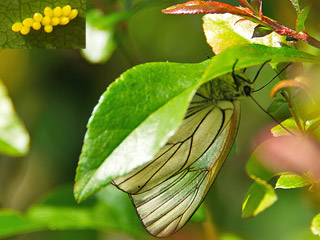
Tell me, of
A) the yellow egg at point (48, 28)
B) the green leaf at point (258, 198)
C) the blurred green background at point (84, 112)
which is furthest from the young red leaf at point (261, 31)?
the blurred green background at point (84, 112)

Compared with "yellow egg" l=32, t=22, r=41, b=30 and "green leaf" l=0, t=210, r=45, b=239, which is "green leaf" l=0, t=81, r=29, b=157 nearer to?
"green leaf" l=0, t=210, r=45, b=239

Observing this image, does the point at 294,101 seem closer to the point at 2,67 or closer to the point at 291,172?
the point at 291,172

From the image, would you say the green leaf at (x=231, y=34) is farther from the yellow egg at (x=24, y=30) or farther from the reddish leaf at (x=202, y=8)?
the yellow egg at (x=24, y=30)

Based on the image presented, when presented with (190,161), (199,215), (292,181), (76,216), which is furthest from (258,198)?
(76,216)

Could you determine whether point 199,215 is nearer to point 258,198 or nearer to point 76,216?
point 76,216

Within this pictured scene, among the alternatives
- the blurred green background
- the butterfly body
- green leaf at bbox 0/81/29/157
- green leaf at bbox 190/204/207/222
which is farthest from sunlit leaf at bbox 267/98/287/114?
the blurred green background

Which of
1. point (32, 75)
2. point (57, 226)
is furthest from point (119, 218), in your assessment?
point (32, 75)
